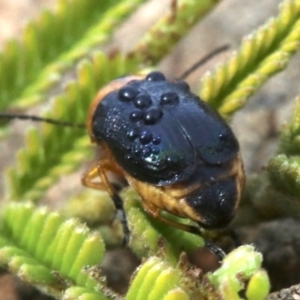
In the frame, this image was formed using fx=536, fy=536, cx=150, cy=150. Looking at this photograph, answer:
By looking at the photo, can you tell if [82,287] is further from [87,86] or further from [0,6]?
[0,6]

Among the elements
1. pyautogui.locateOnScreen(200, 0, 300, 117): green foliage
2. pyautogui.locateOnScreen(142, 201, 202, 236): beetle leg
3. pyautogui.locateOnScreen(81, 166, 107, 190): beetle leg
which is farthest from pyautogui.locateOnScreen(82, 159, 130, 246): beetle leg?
pyautogui.locateOnScreen(200, 0, 300, 117): green foliage

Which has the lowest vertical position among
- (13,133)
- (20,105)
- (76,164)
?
(13,133)

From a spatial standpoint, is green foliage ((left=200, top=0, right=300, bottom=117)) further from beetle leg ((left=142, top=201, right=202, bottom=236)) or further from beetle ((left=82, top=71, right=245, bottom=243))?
beetle leg ((left=142, top=201, right=202, bottom=236))

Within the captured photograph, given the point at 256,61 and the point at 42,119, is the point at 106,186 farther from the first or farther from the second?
the point at 256,61

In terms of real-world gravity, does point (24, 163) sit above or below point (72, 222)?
below

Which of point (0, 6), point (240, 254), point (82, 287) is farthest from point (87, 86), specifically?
point (0, 6)

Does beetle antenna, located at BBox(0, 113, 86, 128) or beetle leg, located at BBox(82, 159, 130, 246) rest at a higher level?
beetle antenna, located at BBox(0, 113, 86, 128)
